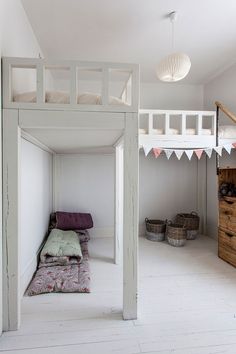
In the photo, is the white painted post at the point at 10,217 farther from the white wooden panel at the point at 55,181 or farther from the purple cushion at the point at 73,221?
the white wooden panel at the point at 55,181

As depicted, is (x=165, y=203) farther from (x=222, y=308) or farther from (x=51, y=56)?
(x=51, y=56)

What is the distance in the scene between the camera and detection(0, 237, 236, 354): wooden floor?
1.40 meters

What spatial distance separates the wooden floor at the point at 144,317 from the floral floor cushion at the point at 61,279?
0.20 feet

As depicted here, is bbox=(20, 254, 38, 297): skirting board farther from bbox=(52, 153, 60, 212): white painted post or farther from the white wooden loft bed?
bbox=(52, 153, 60, 212): white painted post

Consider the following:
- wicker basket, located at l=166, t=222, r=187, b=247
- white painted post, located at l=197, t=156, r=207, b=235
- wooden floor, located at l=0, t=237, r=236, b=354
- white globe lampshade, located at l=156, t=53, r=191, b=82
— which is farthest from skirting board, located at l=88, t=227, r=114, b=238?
white globe lampshade, located at l=156, t=53, r=191, b=82

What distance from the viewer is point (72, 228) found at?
335 cm

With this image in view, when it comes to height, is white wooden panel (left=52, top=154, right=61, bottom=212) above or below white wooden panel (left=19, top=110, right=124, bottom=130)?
below

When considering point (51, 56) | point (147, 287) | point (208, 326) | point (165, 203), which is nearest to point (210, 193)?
point (165, 203)

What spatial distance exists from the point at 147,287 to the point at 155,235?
148 centimetres

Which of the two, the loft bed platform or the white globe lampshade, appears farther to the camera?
the white globe lampshade

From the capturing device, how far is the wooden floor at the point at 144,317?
1.40m

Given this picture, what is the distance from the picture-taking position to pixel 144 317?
1668 mm

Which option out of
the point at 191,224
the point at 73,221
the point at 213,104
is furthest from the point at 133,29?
the point at 191,224

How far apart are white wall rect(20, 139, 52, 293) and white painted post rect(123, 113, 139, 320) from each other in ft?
3.01
